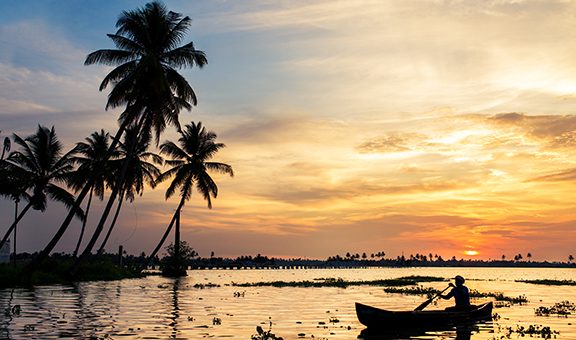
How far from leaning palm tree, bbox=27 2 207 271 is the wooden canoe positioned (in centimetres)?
2695

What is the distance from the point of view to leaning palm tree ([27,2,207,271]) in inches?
1762

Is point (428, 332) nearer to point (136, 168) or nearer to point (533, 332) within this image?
point (533, 332)

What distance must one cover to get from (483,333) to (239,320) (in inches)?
413

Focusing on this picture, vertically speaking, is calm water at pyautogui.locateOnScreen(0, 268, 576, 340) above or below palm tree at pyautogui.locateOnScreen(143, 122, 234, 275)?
below

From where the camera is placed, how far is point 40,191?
192 feet

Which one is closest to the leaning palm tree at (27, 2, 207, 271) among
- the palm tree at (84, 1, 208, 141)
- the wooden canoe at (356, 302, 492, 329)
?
the palm tree at (84, 1, 208, 141)

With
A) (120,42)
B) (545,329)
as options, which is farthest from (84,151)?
(545,329)

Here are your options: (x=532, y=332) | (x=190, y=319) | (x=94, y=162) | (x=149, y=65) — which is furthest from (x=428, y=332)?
(x=94, y=162)

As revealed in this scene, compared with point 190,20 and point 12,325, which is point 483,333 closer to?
point 12,325

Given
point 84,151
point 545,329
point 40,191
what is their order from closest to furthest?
point 545,329, point 40,191, point 84,151

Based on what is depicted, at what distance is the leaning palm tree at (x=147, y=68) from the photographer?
147 ft

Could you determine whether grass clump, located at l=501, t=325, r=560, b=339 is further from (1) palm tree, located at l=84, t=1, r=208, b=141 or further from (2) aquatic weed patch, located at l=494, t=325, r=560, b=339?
(1) palm tree, located at l=84, t=1, r=208, b=141

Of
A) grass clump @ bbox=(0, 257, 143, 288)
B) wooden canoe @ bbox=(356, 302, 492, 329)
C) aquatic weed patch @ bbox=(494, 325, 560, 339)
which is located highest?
grass clump @ bbox=(0, 257, 143, 288)

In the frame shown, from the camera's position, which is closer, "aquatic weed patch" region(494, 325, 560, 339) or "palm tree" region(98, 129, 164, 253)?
"aquatic weed patch" region(494, 325, 560, 339)
